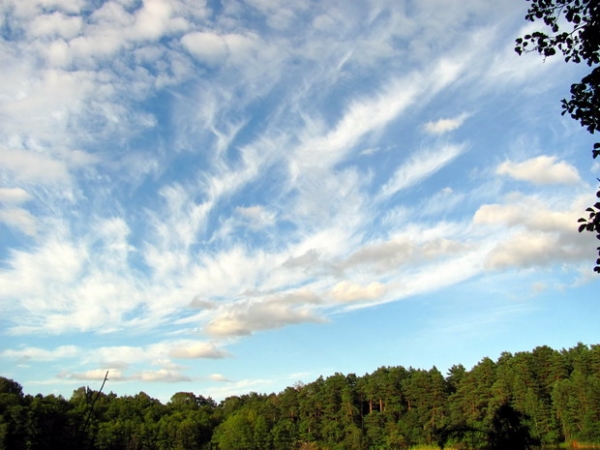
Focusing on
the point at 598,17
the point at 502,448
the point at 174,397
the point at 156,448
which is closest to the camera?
the point at 598,17

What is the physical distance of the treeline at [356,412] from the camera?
231 ft

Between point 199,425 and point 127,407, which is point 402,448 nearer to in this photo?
point 199,425

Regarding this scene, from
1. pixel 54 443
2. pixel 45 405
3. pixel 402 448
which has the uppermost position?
pixel 45 405

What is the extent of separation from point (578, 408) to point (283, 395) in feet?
192

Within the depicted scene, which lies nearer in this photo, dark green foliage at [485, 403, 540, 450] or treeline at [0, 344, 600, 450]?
dark green foliage at [485, 403, 540, 450]

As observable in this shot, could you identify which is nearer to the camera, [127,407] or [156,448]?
[156,448]

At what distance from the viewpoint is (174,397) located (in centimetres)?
15450

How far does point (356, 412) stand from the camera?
96250 millimetres

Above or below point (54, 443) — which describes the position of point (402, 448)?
below

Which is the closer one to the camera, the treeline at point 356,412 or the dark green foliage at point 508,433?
the dark green foliage at point 508,433

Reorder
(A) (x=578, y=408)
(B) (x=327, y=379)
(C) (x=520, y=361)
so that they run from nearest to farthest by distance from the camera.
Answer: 1. (A) (x=578, y=408)
2. (C) (x=520, y=361)
3. (B) (x=327, y=379)

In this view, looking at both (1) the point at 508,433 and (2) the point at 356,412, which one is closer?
(1) the point at 508,433

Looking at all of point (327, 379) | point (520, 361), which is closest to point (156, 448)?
point (327, 379)

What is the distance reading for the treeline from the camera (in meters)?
70.4
